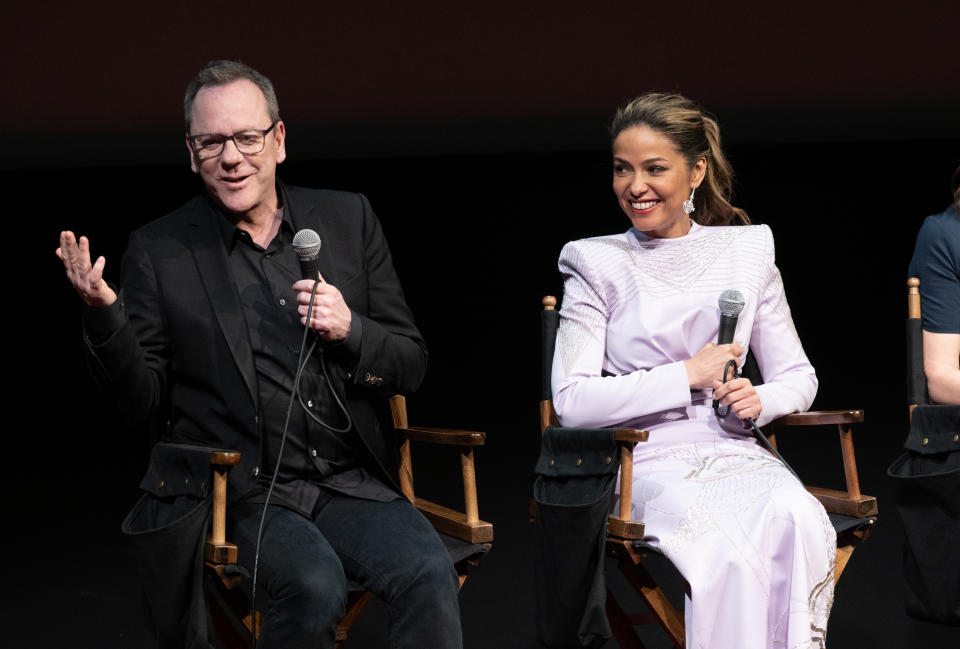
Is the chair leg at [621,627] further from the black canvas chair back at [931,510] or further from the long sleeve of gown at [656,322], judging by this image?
the black canvas chair back at [931,510]

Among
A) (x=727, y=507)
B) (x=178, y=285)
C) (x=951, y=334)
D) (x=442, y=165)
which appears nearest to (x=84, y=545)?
(x=178, y=285)

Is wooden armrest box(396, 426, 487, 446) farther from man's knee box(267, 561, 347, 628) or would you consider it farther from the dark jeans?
man's knee box(267, 561, 347, 628)

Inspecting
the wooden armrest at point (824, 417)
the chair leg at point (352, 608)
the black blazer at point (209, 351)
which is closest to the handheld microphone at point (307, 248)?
the black blazer at point (209, 351)

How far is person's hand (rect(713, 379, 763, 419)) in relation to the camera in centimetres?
283

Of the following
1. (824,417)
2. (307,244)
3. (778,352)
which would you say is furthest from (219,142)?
(824,417)

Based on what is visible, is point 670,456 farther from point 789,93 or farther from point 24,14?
point 24,14

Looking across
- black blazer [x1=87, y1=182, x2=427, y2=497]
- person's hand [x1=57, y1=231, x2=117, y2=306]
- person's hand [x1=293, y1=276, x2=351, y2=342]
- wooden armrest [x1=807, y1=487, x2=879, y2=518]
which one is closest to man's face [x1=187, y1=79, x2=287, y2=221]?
black blazer [x1=87, y1=182, x2=427, y2=497]

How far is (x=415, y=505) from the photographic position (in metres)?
3.04

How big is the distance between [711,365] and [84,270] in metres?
1.45

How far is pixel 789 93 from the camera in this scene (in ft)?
15.7

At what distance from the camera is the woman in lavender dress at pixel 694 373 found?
256cm

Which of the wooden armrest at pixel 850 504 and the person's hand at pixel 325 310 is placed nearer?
the person's hand at pixel 325 310

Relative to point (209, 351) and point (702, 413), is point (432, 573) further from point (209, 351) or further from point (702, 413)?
point (702, 413)

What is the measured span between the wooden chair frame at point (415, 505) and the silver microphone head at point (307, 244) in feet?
1.49
